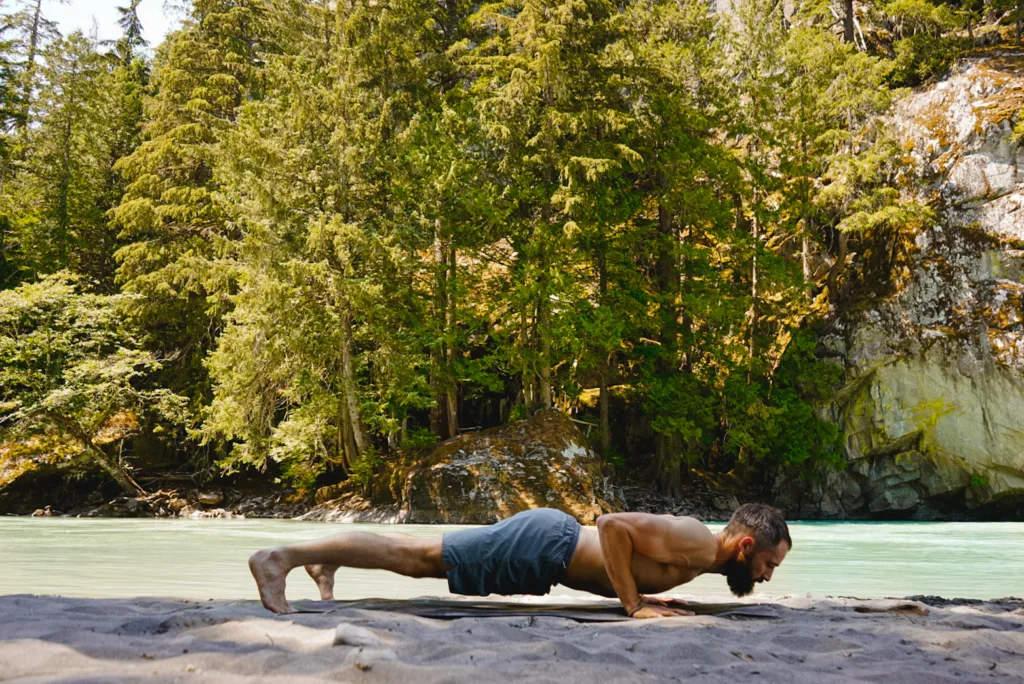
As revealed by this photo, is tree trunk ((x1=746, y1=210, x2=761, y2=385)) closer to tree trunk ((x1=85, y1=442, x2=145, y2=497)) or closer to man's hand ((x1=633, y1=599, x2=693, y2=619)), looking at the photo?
tree trunk ((x1=85, y1=442, x2=145, y2=497))

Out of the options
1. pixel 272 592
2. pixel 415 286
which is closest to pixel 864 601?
pixel 272 592

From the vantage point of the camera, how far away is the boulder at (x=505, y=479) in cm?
1509

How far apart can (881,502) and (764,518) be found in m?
16.6

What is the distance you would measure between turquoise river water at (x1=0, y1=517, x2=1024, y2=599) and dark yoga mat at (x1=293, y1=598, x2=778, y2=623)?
2.96 ft

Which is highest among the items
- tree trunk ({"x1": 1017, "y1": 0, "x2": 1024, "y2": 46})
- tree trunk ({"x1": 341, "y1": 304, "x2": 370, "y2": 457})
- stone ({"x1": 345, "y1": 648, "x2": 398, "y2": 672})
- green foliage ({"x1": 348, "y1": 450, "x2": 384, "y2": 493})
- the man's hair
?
tree trunk ({"x1": 1017, "y1": 0, "x2": 1024, "y2": 46})

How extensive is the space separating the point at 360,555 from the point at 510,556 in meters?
0.72

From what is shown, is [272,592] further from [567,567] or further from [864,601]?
[864,601]

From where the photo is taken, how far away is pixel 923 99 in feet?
64.9

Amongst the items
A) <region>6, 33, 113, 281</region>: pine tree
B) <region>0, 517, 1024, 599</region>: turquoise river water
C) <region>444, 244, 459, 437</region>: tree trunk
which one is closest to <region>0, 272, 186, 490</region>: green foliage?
<region>6, 33, 113, 281</region>: pine tree

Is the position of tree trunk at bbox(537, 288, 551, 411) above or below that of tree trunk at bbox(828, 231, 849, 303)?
below

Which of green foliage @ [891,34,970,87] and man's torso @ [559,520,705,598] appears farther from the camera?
green foliage @ [891,34,970,87]

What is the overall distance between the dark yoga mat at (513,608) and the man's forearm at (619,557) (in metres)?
0.10

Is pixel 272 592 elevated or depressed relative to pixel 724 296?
depressed

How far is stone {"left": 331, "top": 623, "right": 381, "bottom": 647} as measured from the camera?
2748mm
